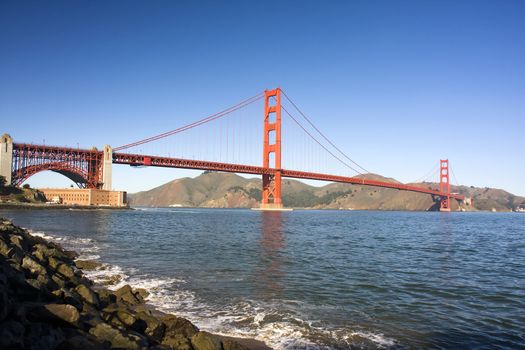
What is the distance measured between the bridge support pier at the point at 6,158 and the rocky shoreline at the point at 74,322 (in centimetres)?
8423

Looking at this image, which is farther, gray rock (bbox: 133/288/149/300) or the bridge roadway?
the bridge roadway

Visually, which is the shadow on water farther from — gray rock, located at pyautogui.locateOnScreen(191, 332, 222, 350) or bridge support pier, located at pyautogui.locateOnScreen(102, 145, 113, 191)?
bridge support pier, located at pyautogui.locateOnScreen(102, 145, 113, 191)

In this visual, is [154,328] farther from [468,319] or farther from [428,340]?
[468,319]

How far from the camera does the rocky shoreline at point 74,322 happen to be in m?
4.68

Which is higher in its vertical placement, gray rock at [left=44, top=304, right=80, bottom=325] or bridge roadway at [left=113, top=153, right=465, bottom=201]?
bridge roadway at [left=113, top=153, right=465, bottom=201]

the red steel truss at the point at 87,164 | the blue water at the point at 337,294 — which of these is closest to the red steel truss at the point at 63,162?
the red steel truss at the point at 87,164

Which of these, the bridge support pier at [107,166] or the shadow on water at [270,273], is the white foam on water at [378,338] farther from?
the bridge support pier at [107,166]

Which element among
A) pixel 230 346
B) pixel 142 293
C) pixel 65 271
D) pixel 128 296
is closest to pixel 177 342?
pixel 230 346

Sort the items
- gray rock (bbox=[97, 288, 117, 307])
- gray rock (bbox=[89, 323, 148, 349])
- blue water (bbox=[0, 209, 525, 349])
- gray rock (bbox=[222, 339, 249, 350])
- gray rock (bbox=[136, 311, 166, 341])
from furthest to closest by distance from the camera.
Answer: gray rock (bbox=[97, 288, 117, 307])
blue water (bbox=[0, 209, 525, 349])
gray rock (bbox=[136, 311, 166, 341])
gray rock (bbox=[222, 339, 249, 350])
gray rock (bbox=[89, 323, 148, 349])

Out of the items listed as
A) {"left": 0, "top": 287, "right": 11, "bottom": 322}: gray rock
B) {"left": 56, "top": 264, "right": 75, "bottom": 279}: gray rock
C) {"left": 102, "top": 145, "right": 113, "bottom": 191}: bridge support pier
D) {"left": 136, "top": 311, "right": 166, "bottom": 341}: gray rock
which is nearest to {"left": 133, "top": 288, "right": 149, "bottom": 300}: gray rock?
{"left": 56, "top": 264, "right": 75, "bottom": 279}: gray rock

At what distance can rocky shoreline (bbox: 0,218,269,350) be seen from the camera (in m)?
4.68

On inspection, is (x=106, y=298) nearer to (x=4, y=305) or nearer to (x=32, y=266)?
(x=32, y=266)

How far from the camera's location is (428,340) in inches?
307

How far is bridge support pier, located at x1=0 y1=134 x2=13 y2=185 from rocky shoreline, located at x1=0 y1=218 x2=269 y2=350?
84228 millimetres
